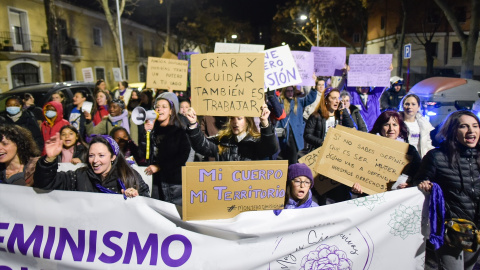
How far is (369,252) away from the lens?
247 cm

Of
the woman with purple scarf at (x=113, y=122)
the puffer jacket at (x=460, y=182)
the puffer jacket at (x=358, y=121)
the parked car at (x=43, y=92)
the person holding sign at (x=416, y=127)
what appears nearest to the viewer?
the puffer jacket at (x=460, y=182)

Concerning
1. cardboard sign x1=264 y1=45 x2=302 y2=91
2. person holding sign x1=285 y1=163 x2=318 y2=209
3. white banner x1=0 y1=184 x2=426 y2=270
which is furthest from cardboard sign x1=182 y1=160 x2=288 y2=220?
cardboard sign x1=264 y1=45 x2=302 y2=91

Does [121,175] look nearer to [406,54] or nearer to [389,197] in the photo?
[389,197]

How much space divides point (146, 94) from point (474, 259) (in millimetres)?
6733

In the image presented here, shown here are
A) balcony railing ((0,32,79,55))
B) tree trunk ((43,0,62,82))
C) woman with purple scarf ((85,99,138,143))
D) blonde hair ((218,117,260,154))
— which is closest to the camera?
blonde hair ((218,117,260,154))

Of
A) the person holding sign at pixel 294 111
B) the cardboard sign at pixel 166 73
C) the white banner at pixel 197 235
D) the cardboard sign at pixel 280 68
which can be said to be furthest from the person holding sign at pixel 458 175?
the cardboard sign at pixel 166 73

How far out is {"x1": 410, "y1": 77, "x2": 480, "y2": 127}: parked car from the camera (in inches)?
337

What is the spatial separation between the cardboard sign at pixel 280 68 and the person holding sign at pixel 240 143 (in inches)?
38.3

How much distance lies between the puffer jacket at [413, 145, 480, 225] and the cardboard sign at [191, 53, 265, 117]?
4.75 ft

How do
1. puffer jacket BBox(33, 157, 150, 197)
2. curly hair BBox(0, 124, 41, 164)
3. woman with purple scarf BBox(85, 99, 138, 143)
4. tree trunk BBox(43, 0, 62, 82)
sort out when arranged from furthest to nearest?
1. tree trunk BBox(43, 0, 62, 82)
2. woman with purple scarf BBox(85, 99, 138, 143)
3. curly hair BBox(0, 124, 41, 164)
4. puffer jacket BBox(33, 157, 150, 197)

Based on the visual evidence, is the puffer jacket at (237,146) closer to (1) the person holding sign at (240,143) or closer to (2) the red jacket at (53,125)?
(1) the person holding sign at (240,143)

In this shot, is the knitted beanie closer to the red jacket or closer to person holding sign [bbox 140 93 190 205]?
person holding sign [bbox 140 93 190 205]

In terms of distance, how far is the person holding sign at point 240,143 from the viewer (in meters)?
2.94

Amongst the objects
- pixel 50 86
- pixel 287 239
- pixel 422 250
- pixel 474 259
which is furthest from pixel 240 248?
pixel 50 86
